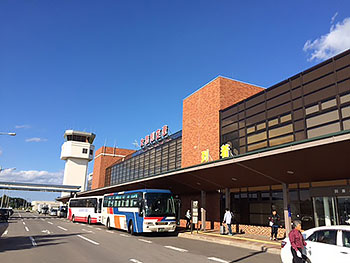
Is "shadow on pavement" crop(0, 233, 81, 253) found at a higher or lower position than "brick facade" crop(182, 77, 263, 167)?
lower

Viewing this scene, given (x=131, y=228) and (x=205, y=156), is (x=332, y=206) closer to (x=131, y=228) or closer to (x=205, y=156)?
(x=205, y=156)

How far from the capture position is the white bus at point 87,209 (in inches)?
1146

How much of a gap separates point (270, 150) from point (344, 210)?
4.89 meters

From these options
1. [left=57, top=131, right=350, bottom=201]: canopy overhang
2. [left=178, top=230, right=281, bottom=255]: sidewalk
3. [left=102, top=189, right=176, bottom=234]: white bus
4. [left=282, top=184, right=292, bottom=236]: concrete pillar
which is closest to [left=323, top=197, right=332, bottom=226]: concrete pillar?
[left=57, top=131, right=350, bottom=201]: canopy overhang

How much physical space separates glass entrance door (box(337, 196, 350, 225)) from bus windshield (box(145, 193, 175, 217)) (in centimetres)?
967

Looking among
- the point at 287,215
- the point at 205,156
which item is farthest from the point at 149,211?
the point at 287,215

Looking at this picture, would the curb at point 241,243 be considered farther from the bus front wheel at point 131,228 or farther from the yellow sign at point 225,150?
the yellow sign at point 225,150

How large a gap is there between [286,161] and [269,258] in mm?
4027

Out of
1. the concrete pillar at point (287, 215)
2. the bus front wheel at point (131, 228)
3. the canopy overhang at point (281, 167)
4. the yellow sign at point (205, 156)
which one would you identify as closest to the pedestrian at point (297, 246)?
the canopy overhang at point (281, 167)

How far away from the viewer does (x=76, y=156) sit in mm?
82938

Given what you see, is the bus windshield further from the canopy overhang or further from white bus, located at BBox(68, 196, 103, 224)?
white bus, located at BBox(68, 196, 103, 224)

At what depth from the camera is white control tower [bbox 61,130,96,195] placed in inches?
3204

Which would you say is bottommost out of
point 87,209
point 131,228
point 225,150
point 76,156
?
point 131,228

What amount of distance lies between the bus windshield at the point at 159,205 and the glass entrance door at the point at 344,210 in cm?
967
